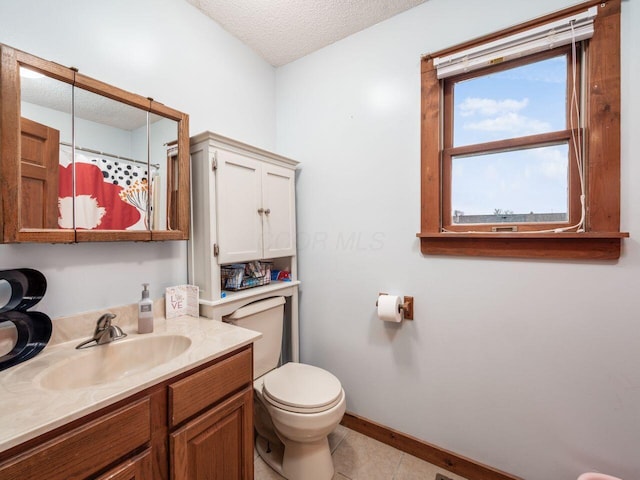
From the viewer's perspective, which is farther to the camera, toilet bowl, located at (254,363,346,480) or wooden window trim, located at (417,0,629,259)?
toilet bowl, located at (254,363,346,480)

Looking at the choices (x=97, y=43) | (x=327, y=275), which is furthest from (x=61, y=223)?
(x=327, y=275)

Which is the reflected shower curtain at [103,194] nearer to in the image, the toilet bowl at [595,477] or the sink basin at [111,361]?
the sink basin at [111,361]

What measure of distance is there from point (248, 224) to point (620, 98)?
181 cm

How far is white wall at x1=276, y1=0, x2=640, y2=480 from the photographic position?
4.01 feet

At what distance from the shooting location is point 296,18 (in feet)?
5.54

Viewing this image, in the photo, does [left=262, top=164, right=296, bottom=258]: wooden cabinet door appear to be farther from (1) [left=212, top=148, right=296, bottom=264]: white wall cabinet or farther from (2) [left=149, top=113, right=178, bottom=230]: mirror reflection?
(2) [left=149, top=113, right=178, bottom=230]: mirror reflection

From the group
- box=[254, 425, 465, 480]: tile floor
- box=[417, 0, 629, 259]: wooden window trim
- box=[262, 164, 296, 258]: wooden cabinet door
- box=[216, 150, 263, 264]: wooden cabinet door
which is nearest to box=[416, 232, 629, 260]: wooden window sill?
box=[417, 0, 629, 259]: wooden window trim

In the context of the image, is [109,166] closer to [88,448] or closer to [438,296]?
[88,448]

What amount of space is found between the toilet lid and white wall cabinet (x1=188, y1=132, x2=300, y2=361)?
45cm

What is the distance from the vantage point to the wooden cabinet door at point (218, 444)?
95 centimetres

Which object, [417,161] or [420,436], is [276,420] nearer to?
[420,436]

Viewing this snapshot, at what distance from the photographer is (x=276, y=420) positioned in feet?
4.58

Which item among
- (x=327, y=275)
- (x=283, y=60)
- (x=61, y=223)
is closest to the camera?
(x=61, y=223)

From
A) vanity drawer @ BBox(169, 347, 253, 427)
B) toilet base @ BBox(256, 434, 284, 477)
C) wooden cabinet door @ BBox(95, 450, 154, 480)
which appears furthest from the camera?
toilet base @ BBox(256, 434, 284, 477)
